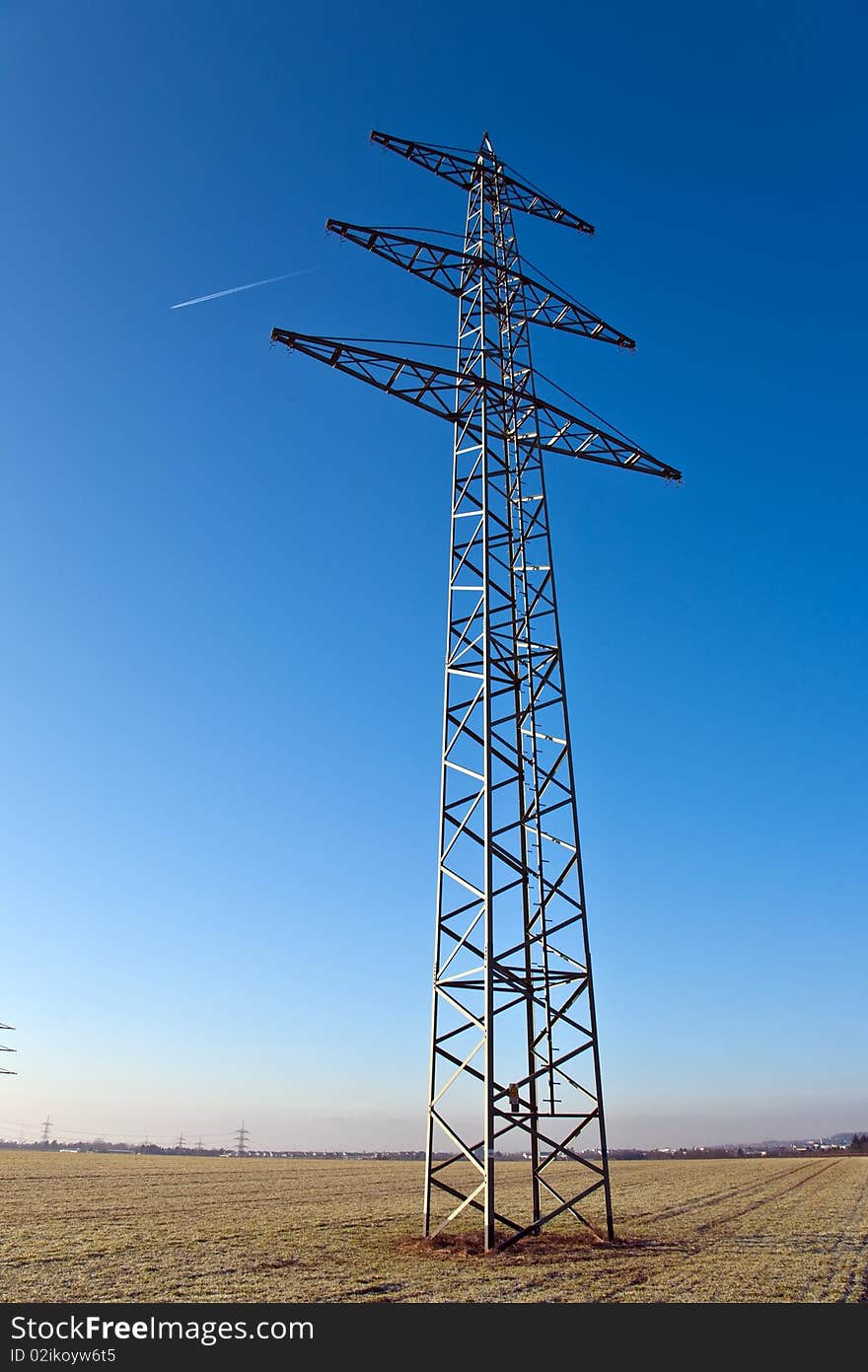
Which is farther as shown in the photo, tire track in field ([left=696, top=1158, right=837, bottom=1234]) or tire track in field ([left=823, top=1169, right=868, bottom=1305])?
tire track in field ([left=696, top=1158, right=837, bottom=1234])

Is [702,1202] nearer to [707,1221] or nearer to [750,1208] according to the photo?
[750,1208]

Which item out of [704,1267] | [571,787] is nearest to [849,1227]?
[704,1267]

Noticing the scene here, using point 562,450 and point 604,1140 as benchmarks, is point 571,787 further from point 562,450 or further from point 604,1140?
point 562,450

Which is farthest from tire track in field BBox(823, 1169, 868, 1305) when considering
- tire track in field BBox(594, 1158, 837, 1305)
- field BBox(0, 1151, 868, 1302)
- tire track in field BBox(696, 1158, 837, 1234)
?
tire track in field BBox(696, 1158, 837, 1234)

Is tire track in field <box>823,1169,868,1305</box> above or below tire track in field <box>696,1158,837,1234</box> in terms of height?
above

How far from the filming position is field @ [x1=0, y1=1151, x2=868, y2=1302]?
13.5m

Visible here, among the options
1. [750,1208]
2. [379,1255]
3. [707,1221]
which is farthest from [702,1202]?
[379,1255]

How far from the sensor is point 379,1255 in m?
17.2

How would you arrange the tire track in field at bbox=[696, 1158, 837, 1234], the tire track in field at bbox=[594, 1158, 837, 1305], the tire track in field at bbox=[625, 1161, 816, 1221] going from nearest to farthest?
the tire track in field at bbox=[594, 1158, 837, 1305] → the tire track in field at bbox=[696, 1158, 837, 1234] → the tire track in field at bbox=[625, 1161, 816, 1221]

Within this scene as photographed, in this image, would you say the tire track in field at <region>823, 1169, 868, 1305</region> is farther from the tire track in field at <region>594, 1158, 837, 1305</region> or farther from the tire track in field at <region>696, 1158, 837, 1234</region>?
the tire track in field at <region>696, 1158, 837, 1234</region>

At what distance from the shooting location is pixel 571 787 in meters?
22.6

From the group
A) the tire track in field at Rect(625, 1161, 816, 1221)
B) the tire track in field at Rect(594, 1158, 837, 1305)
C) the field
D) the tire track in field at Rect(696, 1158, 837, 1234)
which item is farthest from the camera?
the tire track in field at Rect(625, 1161, 816, 1221)

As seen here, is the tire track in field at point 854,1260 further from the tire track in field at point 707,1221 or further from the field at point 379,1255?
the tire track in field at point 707,1221

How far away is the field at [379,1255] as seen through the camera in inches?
532
